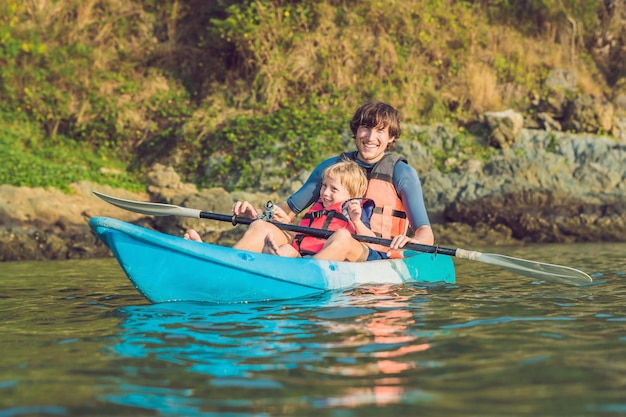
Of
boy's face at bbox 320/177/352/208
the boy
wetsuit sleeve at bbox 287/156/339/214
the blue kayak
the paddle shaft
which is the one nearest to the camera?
the blue kayak

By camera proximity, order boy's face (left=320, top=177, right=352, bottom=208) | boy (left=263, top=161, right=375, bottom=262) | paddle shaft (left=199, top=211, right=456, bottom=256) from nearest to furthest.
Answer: paddle shaft (left=199, top=211, right=456, bottom=256), boy (left=263, top=161, right=375, bottom=262), boy's face (left=320, top=177, right=352, bottom=208)

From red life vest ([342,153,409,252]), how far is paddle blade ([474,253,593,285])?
0.69 metres

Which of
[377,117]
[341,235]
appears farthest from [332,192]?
[377,117]

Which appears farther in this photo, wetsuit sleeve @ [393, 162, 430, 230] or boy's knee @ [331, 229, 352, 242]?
wetsuit sleeve @ [393, 162, 430, 230]

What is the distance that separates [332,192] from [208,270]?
3.70ft

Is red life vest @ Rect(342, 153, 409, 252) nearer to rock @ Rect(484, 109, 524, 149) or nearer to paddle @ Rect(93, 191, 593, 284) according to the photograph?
paddle @ Rect(93, 191, 593, 284)

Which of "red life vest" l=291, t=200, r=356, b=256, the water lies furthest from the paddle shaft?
the water

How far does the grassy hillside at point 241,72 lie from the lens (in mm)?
14031

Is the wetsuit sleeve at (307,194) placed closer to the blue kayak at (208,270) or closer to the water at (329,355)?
the blue kayak at (208,270)

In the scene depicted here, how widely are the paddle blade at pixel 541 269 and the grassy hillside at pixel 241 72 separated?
7.50 meters

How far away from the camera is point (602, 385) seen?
293 cm

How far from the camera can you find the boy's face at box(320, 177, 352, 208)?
225 inches

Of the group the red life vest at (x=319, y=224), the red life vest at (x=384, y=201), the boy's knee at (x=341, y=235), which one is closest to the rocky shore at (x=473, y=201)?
the red life vest at (x=384, y=201)

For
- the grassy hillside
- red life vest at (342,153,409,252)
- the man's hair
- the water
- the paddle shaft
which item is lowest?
the water
